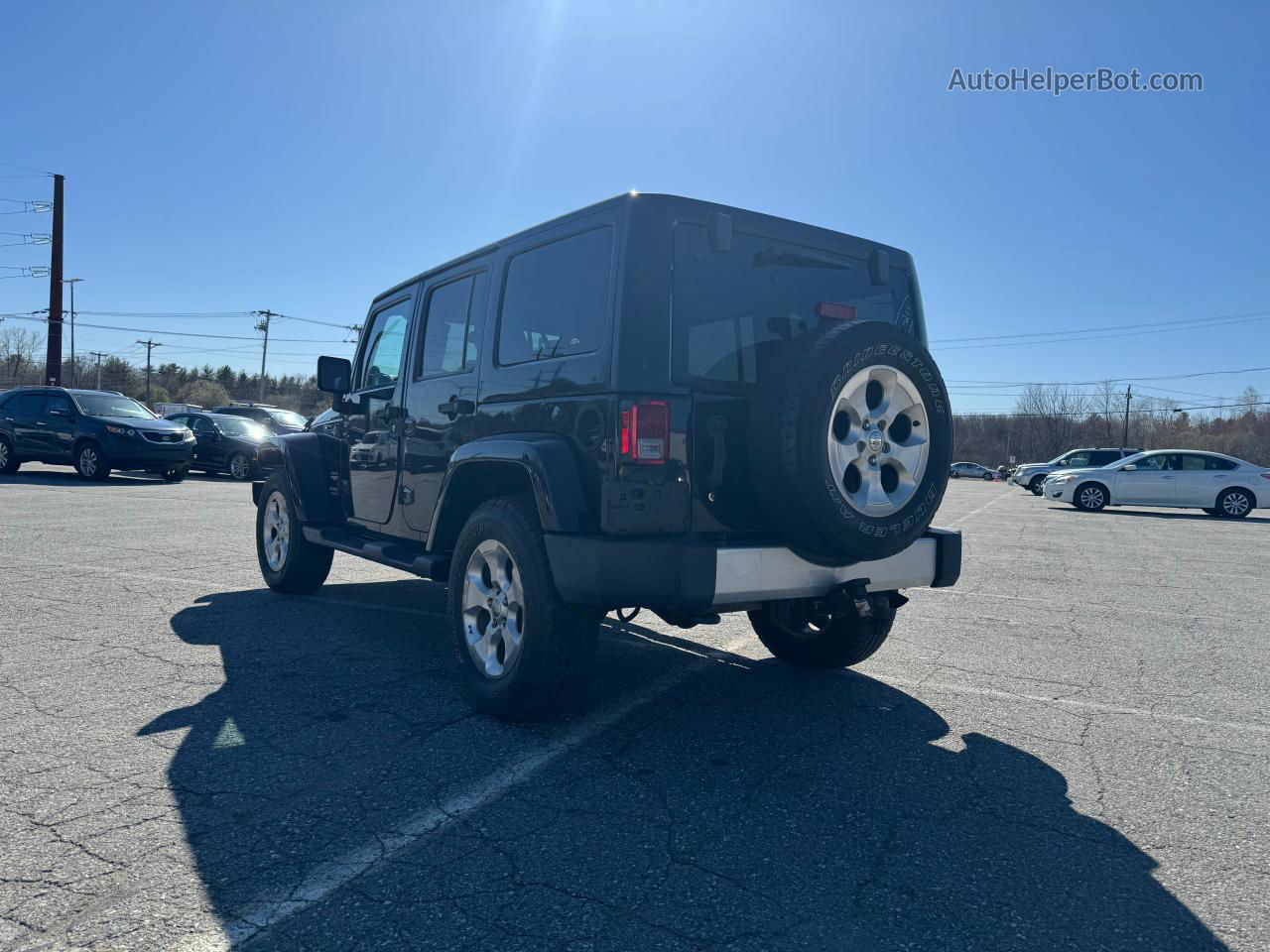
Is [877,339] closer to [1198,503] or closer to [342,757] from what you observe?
[342,757]

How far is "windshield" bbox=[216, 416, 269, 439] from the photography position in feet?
64.5

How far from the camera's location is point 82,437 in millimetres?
16234

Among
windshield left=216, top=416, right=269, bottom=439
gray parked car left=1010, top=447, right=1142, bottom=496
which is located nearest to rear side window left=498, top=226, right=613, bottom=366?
windshield left=216, top=416, right=269, bottom=439

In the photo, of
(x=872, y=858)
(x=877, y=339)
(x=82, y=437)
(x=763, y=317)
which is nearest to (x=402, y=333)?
(x=763, y=317)

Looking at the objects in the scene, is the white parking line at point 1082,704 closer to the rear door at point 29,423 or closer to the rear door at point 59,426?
the rear door at point 59,426

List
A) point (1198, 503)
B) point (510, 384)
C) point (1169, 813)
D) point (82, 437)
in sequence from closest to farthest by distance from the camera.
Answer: point (1169, 813) < point (510, 384) < point (82, 437) < point (1198, 503)

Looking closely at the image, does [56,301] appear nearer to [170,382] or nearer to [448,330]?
[448,330]

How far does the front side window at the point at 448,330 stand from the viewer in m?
4.63

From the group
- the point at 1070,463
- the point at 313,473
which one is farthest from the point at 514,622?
the point at 1070,463

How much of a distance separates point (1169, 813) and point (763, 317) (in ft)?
7.65

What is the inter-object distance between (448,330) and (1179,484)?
804 inches

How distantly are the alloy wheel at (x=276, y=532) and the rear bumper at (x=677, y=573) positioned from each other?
11.9ft

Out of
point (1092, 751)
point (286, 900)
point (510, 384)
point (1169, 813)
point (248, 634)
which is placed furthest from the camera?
point (248, 634)

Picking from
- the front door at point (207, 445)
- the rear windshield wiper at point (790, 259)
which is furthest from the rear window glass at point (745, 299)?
the front door at point (207, 445)
